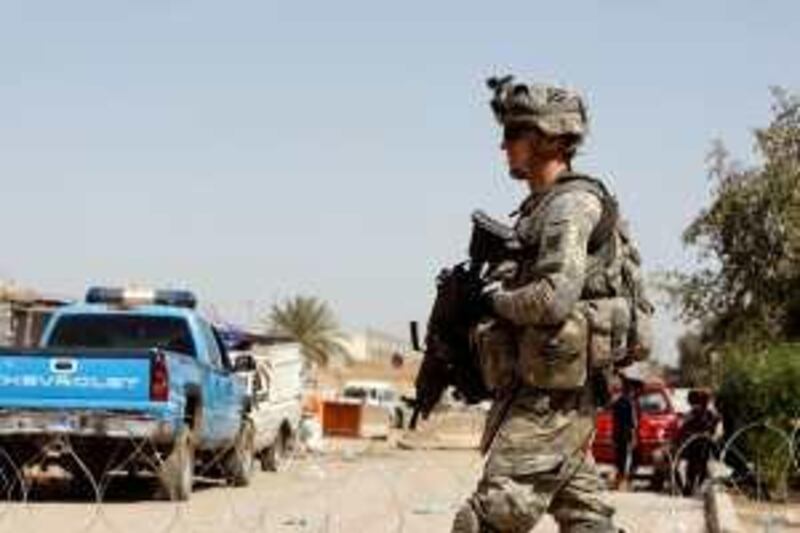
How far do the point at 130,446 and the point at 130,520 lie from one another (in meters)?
2.37

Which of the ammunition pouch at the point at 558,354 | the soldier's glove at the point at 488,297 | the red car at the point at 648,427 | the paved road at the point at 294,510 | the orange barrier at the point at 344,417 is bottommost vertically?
the orange barrier at the point at 344,417

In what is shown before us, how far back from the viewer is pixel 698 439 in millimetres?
18250

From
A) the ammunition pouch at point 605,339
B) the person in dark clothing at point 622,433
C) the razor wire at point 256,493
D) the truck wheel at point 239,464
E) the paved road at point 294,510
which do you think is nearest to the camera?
the ammunition pouch at point 605,339

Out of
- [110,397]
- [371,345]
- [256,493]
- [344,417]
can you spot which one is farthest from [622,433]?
[371,345]

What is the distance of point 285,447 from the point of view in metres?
25.7

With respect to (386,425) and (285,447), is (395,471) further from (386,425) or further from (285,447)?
(386,425)

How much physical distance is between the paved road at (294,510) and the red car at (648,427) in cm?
398

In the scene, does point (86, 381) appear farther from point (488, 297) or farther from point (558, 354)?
point (558, 354)

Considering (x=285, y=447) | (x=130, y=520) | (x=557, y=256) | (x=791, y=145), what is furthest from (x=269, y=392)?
(x=557, y=256)

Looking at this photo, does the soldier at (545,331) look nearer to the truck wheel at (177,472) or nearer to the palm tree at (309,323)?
the truck wheel at (177,472)

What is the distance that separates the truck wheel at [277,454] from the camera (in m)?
24.0

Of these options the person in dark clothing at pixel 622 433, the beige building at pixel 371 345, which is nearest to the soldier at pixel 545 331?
the person in dark clothing at pixel 622 433

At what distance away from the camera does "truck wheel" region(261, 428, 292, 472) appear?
946 inches

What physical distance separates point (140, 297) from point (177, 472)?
3.65m
